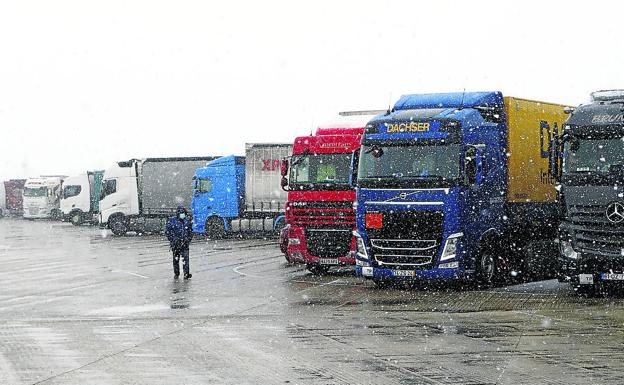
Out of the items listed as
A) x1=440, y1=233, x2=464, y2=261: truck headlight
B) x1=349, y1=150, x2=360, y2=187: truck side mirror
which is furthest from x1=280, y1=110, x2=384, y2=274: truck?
x1=440, y1=233, x2=464, y2=261: truck headlight

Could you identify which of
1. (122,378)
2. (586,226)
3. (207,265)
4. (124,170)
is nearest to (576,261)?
(586,226)

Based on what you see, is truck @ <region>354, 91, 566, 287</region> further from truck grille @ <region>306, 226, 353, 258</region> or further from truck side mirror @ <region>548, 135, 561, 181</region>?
truck grille @ <region>306, 226, 353, 258</region>

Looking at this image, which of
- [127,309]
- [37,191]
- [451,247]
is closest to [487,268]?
[451,247]

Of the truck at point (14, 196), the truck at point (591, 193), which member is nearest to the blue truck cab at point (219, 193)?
the truck at point (591, 193)

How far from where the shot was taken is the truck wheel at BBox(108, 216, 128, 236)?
139ft

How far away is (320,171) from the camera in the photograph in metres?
21.1

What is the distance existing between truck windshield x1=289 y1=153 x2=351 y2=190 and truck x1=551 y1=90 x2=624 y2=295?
18.8ft

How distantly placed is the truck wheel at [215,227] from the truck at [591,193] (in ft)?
73.2

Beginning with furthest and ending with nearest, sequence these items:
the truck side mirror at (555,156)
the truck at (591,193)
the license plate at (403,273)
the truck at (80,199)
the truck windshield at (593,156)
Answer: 1. the truck at (80,199)
2. the license plate at (403,273)
3. the truck side mirror at (555,156)
4. the truck windshield at (593,156)
5. the truck at (591,193)

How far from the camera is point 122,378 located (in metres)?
9.30

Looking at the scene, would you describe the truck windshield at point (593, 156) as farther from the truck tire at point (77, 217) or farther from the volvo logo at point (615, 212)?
the truck tire at point (77, 217)

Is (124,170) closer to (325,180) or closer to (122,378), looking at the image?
(325,180)

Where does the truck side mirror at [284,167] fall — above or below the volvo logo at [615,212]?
above

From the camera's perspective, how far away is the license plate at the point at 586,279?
52.2ft
